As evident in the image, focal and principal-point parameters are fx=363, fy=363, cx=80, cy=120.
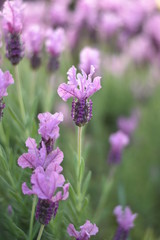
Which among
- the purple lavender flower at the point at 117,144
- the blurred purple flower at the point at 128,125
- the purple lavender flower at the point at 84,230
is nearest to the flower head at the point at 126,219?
the purple lavender flower at the point at 84,230

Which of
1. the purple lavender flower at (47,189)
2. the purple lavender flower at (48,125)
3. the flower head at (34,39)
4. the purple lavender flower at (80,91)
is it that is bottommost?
the purple lavender flower at (47,189)

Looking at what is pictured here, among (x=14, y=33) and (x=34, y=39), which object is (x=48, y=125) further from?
(x=34, y=39)

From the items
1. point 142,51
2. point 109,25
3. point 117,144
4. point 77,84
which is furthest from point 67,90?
point 142,51

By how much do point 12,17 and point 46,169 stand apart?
0.26m

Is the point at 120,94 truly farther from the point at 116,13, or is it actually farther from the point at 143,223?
the point at 143,223

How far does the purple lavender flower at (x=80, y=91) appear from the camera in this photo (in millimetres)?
454

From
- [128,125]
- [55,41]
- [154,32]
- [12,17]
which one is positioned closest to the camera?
[12,17]

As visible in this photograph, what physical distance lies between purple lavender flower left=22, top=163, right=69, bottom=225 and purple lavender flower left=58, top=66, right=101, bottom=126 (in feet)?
0.30

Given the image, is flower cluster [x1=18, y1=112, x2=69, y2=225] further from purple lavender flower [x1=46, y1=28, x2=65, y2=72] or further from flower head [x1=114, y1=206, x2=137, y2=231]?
purple lavender flower [x1=46, y1=28, x2=65, y2=72]

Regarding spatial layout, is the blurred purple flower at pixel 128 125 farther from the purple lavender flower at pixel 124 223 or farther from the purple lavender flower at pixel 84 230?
the purple lavender flower at pixel 84 230

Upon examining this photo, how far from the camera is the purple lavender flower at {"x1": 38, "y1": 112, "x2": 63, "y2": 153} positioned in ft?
1.43

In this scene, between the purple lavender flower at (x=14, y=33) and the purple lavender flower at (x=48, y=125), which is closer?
the purple lavender flower at (x=48, y=125)

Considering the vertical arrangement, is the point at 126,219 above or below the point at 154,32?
below

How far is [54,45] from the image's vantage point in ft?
2.34
